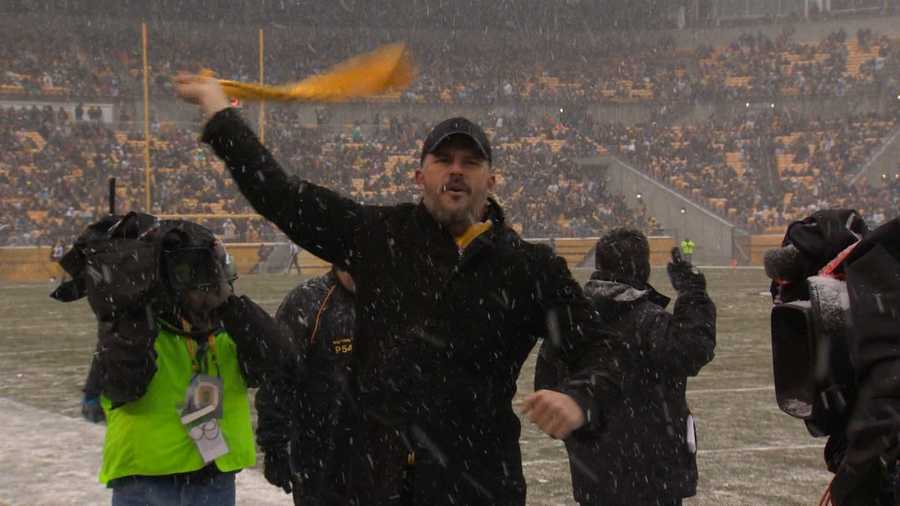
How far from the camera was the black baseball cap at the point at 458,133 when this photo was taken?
9.84ft

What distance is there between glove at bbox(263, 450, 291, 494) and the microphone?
2388 millimetres

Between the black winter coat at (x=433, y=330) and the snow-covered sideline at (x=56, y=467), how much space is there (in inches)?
146

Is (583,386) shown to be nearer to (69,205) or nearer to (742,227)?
(69,205)

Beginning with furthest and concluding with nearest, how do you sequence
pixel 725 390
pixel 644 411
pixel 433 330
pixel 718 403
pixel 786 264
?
pixel 725 390
pixel 718 403
pixel 644 411
pixel 433 330
pixel 786 264

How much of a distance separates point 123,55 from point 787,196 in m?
26.3

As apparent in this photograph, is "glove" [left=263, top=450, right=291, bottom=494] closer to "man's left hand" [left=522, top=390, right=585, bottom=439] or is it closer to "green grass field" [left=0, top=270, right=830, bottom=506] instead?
"man's left hand" [left=522, top=390, right=585, bottom=439]

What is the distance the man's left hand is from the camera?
2660 mm

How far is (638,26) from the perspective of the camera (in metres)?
58.2

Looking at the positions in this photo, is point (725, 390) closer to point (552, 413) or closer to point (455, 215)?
point (455, 215)

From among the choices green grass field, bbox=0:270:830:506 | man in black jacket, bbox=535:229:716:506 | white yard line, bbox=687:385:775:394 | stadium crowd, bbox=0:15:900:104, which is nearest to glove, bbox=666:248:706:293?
man in black jacket, bbox=535:229:716:506

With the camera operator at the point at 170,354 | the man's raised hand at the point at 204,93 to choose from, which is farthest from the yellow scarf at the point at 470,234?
the camera operator at the point at 170,354

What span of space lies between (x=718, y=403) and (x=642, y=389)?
6207 millimetres

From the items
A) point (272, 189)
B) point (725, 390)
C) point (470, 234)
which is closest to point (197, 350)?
point (272, 189)

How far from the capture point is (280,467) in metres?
4.23
